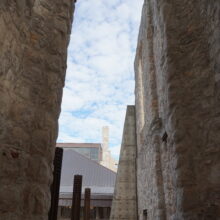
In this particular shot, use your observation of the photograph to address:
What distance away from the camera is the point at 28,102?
2.63 m

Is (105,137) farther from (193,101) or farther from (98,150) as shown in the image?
(193,101)

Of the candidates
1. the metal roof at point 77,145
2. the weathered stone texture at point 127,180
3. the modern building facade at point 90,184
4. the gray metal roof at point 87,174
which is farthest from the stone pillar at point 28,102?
the metal roof at point 77,145

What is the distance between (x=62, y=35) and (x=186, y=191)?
2.36 metres

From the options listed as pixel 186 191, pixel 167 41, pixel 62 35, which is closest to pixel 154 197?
pixel 186 191

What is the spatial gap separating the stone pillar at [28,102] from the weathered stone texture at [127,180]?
315 inches

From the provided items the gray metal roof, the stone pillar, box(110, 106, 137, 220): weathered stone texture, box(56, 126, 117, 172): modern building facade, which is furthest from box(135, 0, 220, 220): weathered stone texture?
box(56, 126, 117, 172): modern building facade

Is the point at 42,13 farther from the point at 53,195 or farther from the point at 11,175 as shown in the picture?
the point at 53,195

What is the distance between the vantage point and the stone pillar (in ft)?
7.36

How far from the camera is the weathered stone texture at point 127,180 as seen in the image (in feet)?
33.2

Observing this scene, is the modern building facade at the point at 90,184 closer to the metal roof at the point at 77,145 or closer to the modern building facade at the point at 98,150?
the modern building facade at the point at 98,150

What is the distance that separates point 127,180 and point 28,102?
8.55 metres

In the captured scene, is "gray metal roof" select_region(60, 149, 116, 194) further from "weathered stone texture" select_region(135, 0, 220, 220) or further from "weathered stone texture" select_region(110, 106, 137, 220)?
"weathered stone texture" select_region(135, 0, 220, 220)

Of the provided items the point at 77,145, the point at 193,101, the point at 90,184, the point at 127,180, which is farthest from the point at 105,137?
the point at 193,101

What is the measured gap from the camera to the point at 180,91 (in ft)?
12.5
